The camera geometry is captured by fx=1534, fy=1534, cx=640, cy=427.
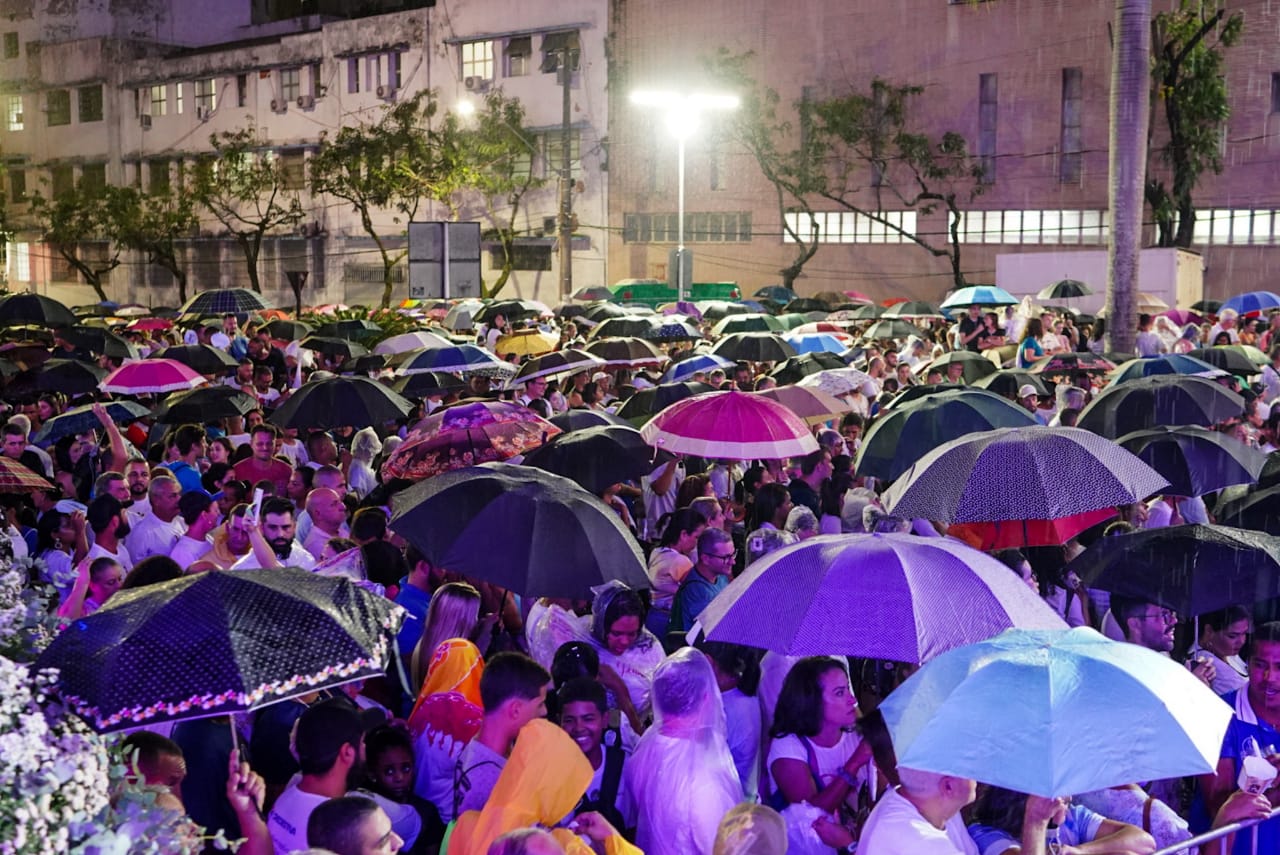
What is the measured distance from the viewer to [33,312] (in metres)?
22.0

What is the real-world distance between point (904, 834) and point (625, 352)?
11.9 m

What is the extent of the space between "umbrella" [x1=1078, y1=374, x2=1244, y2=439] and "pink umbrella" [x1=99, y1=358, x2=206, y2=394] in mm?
7928

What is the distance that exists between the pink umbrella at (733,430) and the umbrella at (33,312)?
43.9 feet

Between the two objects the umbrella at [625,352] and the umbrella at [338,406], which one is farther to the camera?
the umbrella at [625,352]

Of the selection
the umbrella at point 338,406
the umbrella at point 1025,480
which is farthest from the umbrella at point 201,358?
the umbrella at point 1025,480

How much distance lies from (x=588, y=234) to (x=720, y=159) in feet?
17.2

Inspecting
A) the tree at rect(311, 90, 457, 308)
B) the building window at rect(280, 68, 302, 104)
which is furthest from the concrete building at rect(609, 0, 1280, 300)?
the building window at rect(280, 68, 302, 104)

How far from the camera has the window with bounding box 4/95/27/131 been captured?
211 feet

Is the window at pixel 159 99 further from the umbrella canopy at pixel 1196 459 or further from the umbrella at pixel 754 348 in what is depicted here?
the umbrella canopy at pixel 1196 459

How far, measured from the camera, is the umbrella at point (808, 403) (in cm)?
1223

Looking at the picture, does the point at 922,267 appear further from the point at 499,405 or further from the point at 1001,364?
the point at 499,405

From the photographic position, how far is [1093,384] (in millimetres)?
16547

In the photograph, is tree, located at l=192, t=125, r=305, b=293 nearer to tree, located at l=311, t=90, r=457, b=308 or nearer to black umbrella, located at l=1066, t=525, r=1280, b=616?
tree, located at l=311, t=90, r=457, b=308

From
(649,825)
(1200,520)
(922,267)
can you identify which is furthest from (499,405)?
(922,267)
